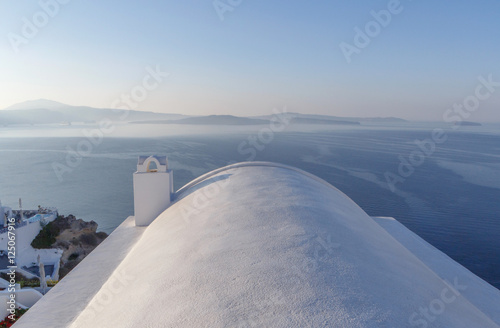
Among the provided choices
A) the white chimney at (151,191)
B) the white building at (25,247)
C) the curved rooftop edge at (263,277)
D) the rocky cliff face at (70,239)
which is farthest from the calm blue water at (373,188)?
the white chimney at (151,191)

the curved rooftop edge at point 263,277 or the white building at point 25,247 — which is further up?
the curved rooftop edge at point 263,277

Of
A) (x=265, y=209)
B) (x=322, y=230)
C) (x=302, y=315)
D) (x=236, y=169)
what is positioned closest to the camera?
(x=302, y=315)

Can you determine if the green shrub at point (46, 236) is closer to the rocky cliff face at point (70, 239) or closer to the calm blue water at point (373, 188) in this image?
the rocky cliff face at point (70, 239)

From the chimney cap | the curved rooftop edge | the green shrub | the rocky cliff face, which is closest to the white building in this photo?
the green shrub

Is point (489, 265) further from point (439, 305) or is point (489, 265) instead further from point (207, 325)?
point (207, 325)

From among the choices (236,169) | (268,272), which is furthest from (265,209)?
(236,169)

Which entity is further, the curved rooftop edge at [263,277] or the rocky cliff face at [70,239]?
the rocky cliff face at [70,239]

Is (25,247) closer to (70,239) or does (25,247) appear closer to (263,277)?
(70,239)

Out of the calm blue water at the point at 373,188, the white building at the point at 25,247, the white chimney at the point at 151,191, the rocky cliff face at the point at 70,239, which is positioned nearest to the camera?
the white chimney at the point at 151,191
